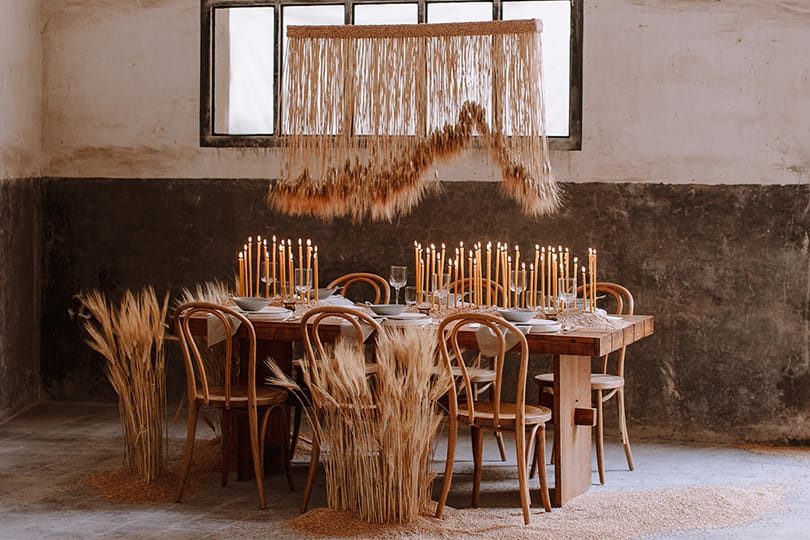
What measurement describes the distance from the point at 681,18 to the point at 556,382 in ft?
8.74

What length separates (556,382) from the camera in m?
5.16

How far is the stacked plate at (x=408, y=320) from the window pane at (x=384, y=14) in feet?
Answer: 7.80

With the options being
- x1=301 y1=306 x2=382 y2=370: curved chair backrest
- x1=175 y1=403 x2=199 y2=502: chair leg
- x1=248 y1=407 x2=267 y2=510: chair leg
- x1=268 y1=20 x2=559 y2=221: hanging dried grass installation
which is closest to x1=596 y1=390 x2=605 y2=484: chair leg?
x1=268 y1=20 x2=559 y2=221: hanging dried grass installation

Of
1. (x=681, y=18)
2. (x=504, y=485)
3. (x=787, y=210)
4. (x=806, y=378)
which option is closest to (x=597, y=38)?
(x=681, y=18)

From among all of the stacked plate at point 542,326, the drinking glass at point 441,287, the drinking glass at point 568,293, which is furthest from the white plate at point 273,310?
the drinking glass at point 568,293

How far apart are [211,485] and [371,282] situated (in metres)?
1.73

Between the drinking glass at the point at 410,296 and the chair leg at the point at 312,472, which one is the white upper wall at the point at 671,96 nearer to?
the drinking glass at the point at 410,296

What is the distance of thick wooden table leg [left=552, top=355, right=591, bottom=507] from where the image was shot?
16.9ft

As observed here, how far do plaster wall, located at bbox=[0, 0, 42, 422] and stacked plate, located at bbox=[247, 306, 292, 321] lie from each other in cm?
231

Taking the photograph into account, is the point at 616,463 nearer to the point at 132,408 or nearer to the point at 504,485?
the point at 504,485

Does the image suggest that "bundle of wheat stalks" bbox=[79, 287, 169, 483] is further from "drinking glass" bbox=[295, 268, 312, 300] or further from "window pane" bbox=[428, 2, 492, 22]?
"window pane" bbox=[428, 2, 492, 22]

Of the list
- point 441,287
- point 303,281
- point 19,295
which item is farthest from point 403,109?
point 19,295

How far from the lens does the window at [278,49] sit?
6.94 metres

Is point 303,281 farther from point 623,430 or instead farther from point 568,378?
point 623,430
